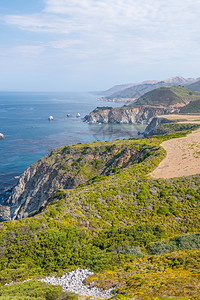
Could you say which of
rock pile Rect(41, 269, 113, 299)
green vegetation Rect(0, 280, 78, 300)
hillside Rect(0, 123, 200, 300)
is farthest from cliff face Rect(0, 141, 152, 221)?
green vegetation Rect(0, 280, 78, 300)

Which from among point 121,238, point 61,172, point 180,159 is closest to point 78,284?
point 121,238

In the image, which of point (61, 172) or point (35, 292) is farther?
point (61, 172)

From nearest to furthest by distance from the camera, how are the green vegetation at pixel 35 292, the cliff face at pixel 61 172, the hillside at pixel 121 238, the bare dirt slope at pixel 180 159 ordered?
the green vegetation at pixel 35 292 < the hillside at pixel 121 238 < the bare dirt slope at pixel 180 159 < the cliff face at pixel 61 172

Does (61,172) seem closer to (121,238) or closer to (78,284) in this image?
(121,238)

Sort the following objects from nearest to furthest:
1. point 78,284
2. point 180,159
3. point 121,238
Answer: point 78,284 → point 121,238 → point 180,159

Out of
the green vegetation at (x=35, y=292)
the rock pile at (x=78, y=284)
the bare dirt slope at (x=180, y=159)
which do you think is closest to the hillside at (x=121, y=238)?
the green vegetation at (x=35, y=292)

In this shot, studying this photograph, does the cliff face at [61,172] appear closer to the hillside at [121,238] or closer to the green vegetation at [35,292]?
the hillside at [121,238]

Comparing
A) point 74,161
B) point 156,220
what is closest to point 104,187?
point 156,220
